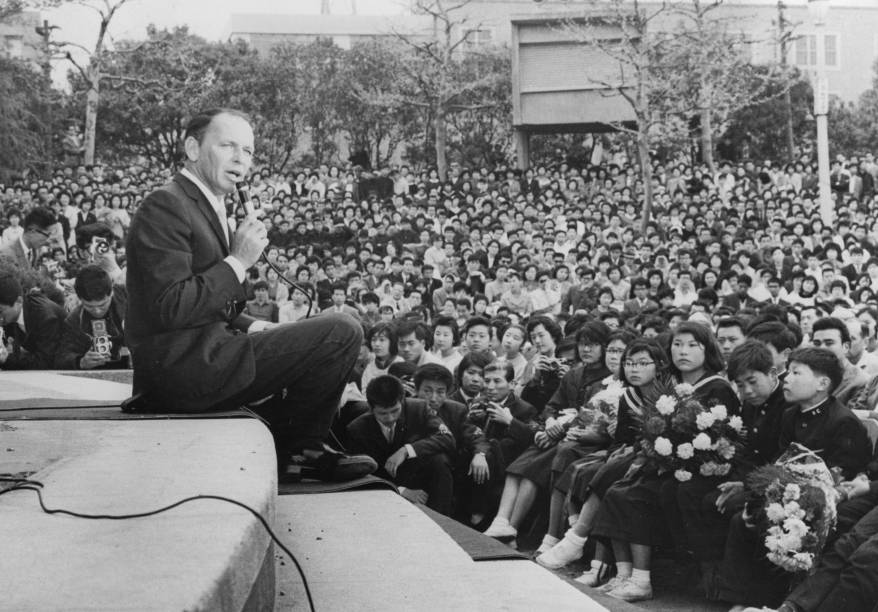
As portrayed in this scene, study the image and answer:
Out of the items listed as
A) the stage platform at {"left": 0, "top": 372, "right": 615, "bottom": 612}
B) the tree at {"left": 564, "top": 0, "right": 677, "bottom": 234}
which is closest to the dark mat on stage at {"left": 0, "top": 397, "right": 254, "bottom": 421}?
the stage platform at {"left": 0, "top": 372, "right": 615, "bottom": 612}

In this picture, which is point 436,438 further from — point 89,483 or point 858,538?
point 89,483

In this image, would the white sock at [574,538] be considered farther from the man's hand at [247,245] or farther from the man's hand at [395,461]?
the man's hand at [247,245]

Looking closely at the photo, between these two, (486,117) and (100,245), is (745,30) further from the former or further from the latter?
(100,245)

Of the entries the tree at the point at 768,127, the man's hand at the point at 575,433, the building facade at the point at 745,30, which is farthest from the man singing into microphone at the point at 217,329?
the building facade at the point at 745,30

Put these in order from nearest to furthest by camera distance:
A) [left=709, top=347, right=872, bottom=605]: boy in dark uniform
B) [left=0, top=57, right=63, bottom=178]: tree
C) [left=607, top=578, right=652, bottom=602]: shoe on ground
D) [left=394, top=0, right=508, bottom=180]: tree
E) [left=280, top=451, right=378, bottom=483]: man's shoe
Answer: [left=280, top=451, right=378, bottom=483]: man's shoe < [left=709, top=347, right=872, bottom=605]: boy in dark uniform < [left=607, top=578, right=652, bottom=602]: shoe on ground < [left=0, top=57, right=63, bottom=178]: tree < [left=394, top=0, right=508, bottom=180]: tree

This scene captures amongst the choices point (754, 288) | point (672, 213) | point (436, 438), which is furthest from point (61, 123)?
point (436, 438)

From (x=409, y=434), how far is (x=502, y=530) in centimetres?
85

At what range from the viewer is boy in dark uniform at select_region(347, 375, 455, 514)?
7.02 metres

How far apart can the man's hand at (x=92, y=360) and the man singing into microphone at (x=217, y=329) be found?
2521 millimetres

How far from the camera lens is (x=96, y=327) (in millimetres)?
6500

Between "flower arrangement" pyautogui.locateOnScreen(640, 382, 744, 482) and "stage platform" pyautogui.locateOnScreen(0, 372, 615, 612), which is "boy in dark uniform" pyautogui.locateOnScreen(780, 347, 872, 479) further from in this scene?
"stage platform" pyautogui.locateOnScreen(0, 372, 615, 612)

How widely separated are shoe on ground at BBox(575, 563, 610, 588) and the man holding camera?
2860mm

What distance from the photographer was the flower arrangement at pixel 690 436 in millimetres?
5699

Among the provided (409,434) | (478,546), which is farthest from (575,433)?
(478,546)
